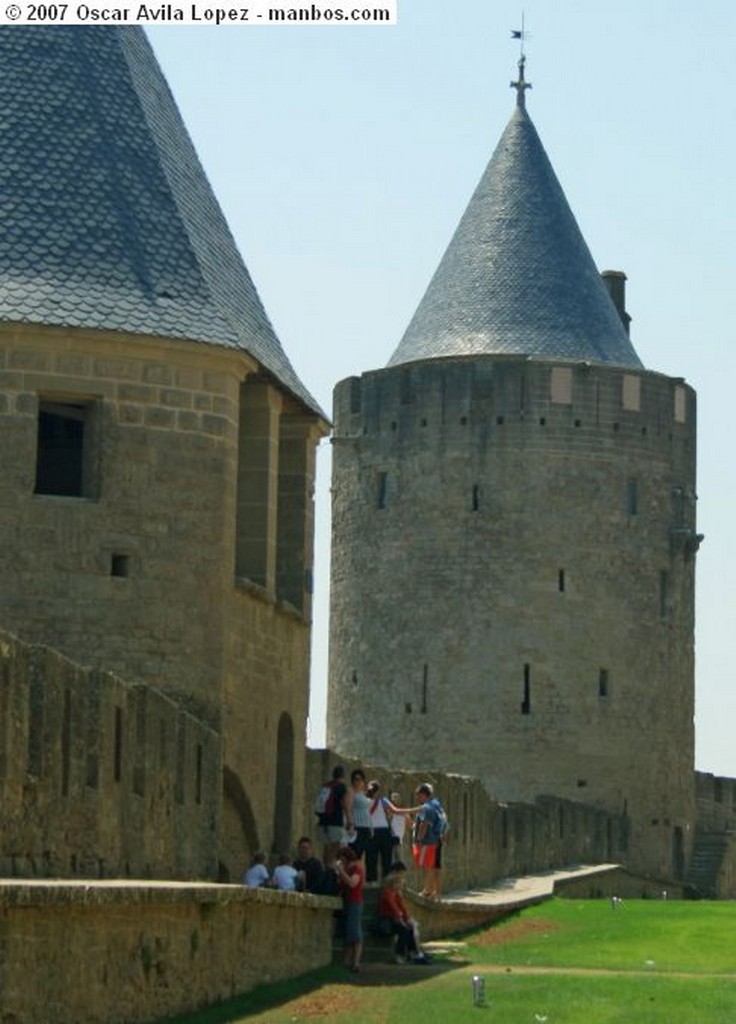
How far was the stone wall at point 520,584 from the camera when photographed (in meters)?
49.9

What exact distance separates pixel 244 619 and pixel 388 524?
2607cm

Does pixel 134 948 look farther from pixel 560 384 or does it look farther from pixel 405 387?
pixel 405 387

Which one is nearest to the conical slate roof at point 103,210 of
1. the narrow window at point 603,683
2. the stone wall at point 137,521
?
the stone wall at point 137,521

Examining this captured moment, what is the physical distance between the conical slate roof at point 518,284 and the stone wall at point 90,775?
2981 centimetres

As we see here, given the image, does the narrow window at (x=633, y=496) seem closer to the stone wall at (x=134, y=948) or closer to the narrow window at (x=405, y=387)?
the narrow window at (x=405, y=387)

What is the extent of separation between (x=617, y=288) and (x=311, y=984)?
37.8 m

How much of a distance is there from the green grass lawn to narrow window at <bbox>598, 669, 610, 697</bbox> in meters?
23.9

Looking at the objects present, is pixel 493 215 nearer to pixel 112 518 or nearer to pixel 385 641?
pixel 385 641

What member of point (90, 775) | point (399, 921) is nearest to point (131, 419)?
point (399, 921)

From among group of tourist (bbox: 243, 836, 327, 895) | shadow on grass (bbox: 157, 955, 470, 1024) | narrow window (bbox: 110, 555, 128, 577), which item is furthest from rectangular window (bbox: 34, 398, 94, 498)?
shadow on grass (bbox: 157, 955, 470, 1024)

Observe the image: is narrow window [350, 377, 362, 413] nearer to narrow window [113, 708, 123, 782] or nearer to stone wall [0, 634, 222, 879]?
stone wall [0, 634, 222, 879]

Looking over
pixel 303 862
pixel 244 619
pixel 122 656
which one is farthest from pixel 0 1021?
pixel 244 619

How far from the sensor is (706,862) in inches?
2099

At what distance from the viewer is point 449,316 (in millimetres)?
51531
